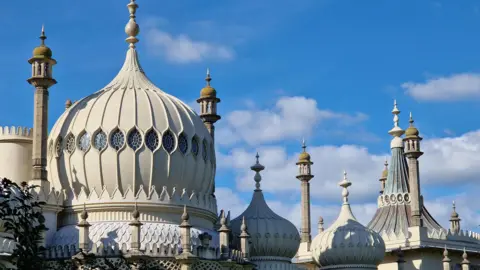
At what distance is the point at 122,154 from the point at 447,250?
18.7 m

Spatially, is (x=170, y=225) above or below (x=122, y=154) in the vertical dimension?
below

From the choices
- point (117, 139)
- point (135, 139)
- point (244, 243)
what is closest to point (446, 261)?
point (244, 243)

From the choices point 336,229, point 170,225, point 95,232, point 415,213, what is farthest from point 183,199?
point 415,213

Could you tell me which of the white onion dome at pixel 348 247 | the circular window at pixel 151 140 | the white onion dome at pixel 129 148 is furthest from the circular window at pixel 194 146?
the white onion dome at pixel 348 247

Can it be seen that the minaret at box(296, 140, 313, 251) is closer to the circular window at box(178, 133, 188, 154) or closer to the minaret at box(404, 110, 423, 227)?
the minaret at box(404, 110, 423, 227)

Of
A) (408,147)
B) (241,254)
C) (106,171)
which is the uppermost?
(408,147)

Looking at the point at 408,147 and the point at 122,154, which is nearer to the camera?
the point at 122,154

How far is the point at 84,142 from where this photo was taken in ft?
115

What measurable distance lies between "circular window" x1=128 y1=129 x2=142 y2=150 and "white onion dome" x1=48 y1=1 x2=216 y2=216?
0.12ft

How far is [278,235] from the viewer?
125ft

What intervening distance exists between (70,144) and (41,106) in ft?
5.93

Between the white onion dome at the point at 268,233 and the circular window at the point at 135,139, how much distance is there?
5.72 metres

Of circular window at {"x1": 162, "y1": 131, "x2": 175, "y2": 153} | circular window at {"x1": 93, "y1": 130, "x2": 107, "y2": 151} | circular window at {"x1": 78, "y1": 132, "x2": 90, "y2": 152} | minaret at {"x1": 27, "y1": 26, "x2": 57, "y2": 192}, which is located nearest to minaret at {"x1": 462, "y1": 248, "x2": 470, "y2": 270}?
circular window at {"x1": 162, "y1": 131, "x2": 175, "y2": 153}

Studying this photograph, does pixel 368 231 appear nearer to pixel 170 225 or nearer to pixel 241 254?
pixel 241 254
